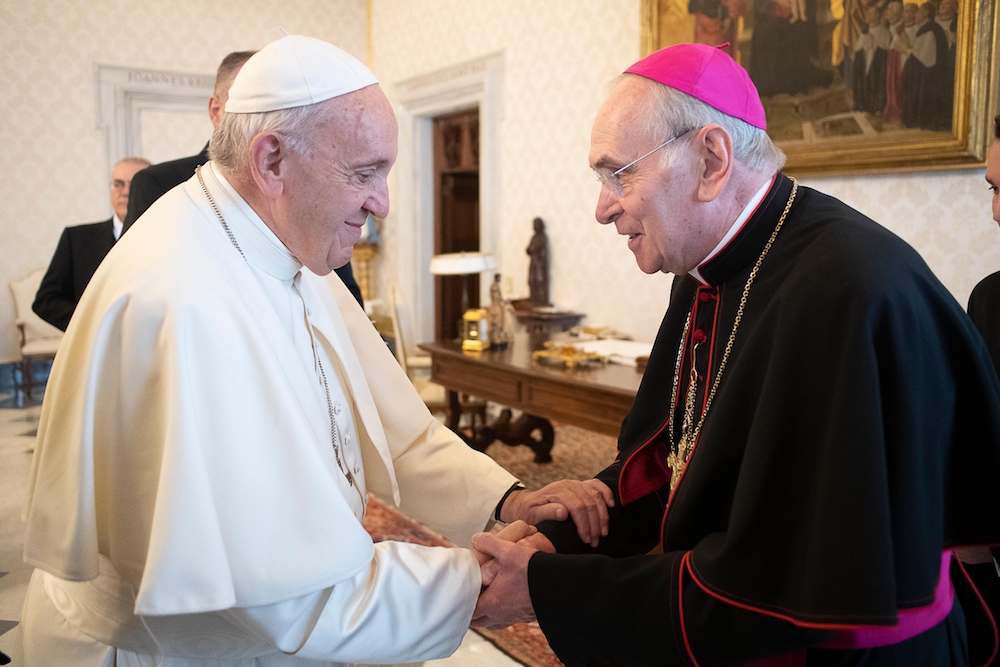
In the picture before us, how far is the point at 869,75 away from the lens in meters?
4.54

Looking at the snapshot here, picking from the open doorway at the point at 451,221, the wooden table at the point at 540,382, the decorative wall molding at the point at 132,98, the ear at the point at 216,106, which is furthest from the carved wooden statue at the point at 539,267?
the decorative wall molding at the point at 132,98

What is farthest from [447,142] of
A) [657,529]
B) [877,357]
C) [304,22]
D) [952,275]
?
[877,357]

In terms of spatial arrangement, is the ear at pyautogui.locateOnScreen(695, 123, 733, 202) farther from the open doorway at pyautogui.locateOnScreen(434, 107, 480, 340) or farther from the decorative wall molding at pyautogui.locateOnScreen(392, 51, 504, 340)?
the open doorway at pyautogui.locateOnScreen(434, 107, 480, 340)

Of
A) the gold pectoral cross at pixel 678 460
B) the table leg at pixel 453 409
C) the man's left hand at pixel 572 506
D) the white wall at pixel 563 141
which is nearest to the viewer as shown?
the gold pectoral cross at pixel 678 460

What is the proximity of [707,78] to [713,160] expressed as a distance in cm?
17

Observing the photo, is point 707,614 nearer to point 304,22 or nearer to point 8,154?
point 8,154

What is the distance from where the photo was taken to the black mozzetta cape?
1267 millimetres

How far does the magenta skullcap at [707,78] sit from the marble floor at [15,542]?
87.1 inches

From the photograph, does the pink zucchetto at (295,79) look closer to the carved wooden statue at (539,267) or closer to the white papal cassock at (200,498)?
the white papal cassock at (200,498)

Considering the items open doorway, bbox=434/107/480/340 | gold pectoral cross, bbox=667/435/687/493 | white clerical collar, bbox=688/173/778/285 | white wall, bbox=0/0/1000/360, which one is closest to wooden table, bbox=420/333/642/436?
white wall, bbox=0/0/1000/360

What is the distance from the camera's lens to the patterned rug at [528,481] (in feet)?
10.8

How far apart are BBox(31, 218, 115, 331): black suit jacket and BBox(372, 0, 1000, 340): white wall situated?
3649 millimetres

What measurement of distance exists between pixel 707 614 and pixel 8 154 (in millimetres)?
9200

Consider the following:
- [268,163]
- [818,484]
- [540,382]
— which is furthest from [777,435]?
[540,382]
